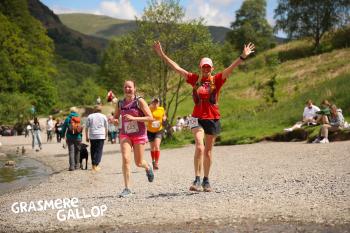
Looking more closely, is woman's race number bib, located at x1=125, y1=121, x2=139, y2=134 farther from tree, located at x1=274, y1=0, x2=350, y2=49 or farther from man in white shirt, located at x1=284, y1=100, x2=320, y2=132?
tree, located at x1=274, y1=0, x2=350, y2=49

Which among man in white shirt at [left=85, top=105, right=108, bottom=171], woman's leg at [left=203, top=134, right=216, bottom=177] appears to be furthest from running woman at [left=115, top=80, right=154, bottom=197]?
man in white shirt at [left=85, top=105, right=108, bottom=171]

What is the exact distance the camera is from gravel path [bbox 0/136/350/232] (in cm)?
705

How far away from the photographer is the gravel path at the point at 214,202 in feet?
23.1

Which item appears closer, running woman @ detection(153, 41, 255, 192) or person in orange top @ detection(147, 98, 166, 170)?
running woman @ detection(153, 41, 255, 192)

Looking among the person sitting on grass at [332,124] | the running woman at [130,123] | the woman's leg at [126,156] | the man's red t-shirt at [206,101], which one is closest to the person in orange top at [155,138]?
the running woman at [130,123]

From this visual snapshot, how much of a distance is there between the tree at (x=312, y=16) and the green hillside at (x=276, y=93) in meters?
3.84

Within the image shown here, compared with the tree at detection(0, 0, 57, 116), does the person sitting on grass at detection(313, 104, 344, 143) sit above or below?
below

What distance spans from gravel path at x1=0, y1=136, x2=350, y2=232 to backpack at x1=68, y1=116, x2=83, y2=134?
9.16 ft

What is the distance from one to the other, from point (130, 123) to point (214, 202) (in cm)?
241

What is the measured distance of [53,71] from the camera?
82.2 metres

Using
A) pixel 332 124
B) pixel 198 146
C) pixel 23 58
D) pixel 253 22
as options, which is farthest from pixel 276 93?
pixel 253 22

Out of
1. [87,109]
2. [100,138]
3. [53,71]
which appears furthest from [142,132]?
[53,71]

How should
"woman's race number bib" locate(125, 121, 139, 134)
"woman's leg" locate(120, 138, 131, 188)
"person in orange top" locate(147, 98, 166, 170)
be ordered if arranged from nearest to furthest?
"woman's leg" locate(120, 138, 131, 188), "woman's race number bib" locate(125, 121, 139, 134), "person in orange top" locate(147, 98, 166, 170)

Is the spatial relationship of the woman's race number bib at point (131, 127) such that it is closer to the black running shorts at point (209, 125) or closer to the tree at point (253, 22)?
the black running shorts at point (209, 125)
